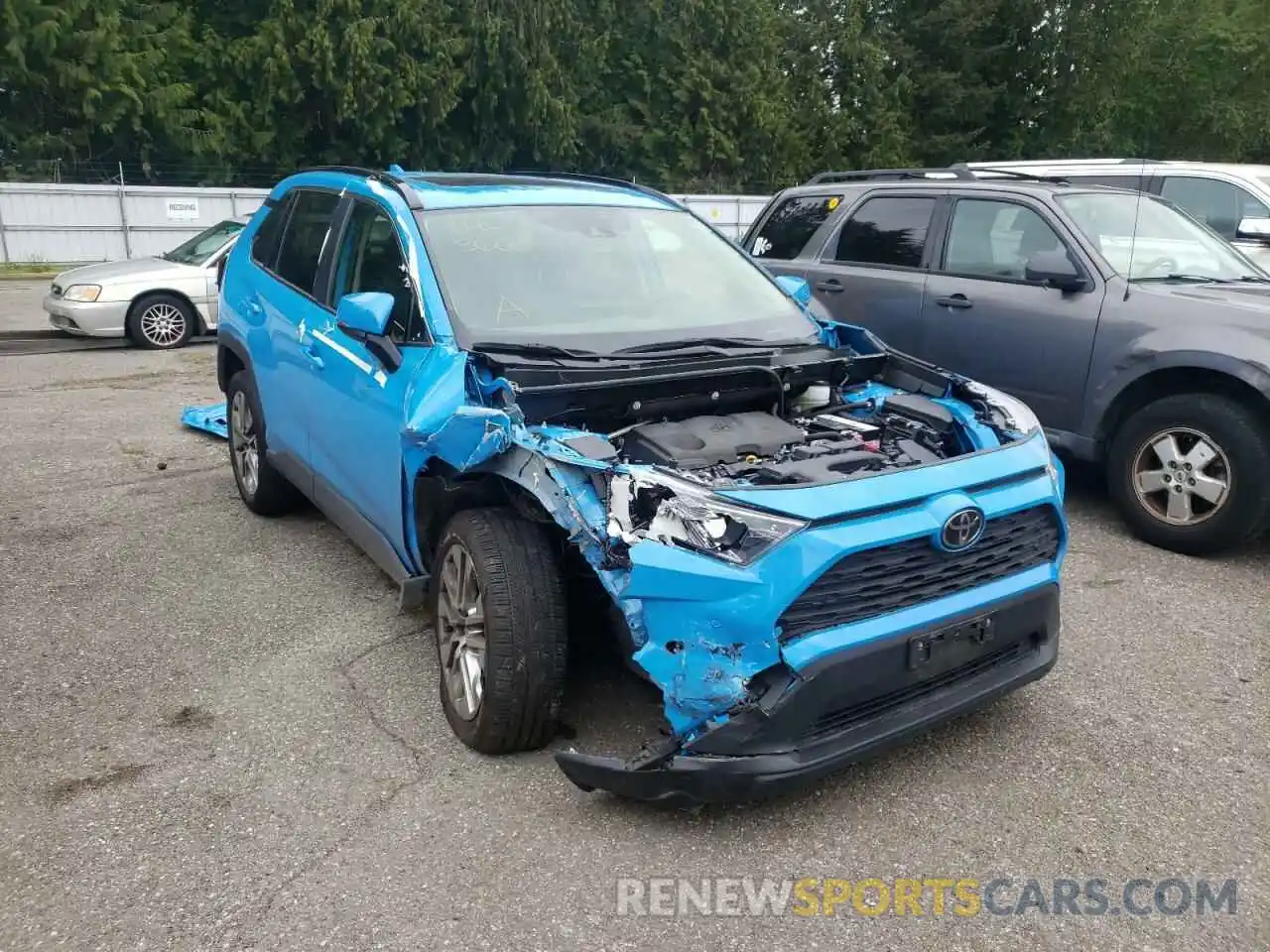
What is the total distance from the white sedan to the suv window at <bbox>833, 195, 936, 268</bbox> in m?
7.93

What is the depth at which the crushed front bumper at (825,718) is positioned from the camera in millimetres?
2695

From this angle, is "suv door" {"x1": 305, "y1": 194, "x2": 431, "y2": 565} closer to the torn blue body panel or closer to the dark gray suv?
the torn blue body panel

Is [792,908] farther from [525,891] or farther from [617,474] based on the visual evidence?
[617,474]

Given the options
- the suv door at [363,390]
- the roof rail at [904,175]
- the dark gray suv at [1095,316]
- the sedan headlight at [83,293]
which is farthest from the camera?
the sedan headlight at [83,293]

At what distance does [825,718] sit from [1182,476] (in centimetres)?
335

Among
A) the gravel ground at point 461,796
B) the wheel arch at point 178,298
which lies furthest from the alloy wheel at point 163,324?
the gravel ground at point 461,796

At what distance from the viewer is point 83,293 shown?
11.3 m

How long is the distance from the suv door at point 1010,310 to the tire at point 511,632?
3.64 m

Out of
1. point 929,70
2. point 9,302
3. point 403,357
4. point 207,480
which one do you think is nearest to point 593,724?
point 403,357

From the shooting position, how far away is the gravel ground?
2621mm

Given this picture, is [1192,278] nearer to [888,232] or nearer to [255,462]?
[888,232]

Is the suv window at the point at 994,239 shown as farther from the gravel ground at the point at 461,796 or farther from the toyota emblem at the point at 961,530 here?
the toyota emblem at the point at 961,530

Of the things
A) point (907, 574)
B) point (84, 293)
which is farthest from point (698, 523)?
point (84, 293)

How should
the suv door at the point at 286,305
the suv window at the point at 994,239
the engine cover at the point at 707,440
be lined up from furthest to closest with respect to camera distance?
the suv window at the point at 994,239 → the suv door at the point at 286,305 → the engine cover at the point at 707,440
